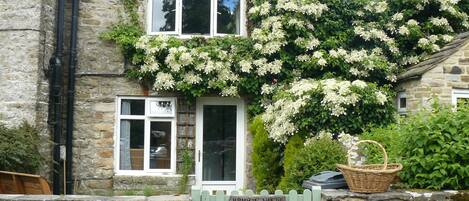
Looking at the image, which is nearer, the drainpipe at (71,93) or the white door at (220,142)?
the drainpipe at (71,93)

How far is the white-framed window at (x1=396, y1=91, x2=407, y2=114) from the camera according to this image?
10336 millimetres

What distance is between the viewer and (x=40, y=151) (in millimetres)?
10109

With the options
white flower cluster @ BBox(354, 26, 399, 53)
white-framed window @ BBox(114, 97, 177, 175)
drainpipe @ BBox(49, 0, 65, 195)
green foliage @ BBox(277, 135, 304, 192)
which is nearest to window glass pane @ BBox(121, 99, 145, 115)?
white-framed window @ BBox(114, 97, 177, 175)

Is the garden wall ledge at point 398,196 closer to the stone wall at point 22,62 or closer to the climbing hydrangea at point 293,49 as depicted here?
the climbing hydrangea at point 293,49

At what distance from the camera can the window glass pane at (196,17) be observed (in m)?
11.4

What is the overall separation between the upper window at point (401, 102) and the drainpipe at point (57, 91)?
666 centimetres

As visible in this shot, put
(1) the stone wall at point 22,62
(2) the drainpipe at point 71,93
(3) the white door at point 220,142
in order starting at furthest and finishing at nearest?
(3) the white door at point 220,142
(2) the drainpipe at point 71,93
(1) the stone wall at point 22,62

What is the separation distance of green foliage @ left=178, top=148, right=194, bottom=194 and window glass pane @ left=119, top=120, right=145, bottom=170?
35.6 inches

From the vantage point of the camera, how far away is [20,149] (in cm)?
895

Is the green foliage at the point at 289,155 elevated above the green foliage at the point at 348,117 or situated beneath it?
situated beneath

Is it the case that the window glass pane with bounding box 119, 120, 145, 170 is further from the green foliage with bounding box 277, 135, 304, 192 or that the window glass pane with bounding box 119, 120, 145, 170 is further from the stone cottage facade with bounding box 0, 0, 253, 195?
the green foliage with bounding box 277, 135, 304, 192

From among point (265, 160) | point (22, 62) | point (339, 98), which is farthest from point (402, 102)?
point (22, 62)

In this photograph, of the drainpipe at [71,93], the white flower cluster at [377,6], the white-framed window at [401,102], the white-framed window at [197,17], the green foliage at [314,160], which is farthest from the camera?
the white-framed window at [197,17]

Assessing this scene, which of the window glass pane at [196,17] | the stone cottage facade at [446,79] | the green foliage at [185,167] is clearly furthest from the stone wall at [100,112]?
the stone cottage facade at [446,79]
